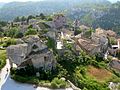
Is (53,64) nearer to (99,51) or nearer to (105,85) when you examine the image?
(105,85)

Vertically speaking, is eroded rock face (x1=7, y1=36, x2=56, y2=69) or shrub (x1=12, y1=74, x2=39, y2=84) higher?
eroded rock face (x1=7, y1=36, x2=56, y2=69)

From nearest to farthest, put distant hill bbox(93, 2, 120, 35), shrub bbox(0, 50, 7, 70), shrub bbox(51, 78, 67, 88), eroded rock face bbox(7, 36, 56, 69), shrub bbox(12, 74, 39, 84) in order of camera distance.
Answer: shrub bbox(51, 78, 67, 88)
shrub bbox(12, 74, 39, 84)
eroded rock face bbox(7, 36, 56, 69)
shrub bbox(0, 50, 7, 70)
distant hill bbox(93, 2, 120, 35)

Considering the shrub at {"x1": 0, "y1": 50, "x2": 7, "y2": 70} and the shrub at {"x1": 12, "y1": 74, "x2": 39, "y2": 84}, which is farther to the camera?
the shrub at {"x1": 0, "y1": 50, "x2": 7, "y2": 70}

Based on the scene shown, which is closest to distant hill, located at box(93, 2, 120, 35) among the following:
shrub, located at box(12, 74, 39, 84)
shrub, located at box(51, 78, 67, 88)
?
shrub, located at box(51, 78, 67, 88)

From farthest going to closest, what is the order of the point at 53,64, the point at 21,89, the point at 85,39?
the point at 85,39 → the point at 53,64 → the point at 21,89

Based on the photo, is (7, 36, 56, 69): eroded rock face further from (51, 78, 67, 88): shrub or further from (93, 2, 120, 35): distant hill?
(93, 2, 120, 35): distant hill

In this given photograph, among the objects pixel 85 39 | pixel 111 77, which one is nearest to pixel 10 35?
pixel 85 39

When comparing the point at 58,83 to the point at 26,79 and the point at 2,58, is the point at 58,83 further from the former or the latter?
the point at 2,58

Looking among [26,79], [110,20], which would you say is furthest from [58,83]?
[110,20]

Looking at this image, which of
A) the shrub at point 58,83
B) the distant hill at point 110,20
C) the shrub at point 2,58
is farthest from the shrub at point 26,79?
the distant hill at point 110,20
